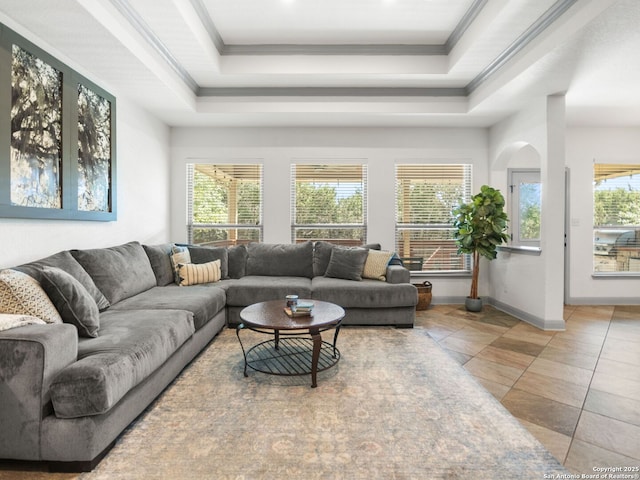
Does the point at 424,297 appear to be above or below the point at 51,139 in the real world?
below

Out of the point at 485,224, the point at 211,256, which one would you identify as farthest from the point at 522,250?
the point at 211,256

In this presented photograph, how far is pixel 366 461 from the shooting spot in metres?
1.70

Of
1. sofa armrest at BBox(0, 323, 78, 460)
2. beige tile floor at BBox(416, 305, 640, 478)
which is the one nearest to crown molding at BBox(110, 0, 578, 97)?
sofa armrest at BBox(0, 323, 78, 460)

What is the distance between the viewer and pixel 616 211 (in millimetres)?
5379

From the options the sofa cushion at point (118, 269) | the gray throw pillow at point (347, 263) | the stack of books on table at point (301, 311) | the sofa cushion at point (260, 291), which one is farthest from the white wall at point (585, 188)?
the sofa cushion at point (118, 269)

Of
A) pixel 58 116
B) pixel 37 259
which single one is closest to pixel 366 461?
pixel 37 259

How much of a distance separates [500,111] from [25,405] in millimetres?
5210

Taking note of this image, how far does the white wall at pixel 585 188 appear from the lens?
17.3 feet

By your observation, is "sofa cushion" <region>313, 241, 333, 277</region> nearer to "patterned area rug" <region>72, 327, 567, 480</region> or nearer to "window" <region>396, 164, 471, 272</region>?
"window" <region>396, 164, 471, 272</region>

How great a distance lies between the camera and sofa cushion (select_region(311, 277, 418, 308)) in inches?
154

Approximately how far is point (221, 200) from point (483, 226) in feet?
12.2

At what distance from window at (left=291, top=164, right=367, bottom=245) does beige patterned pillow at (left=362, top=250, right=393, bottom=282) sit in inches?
36.7

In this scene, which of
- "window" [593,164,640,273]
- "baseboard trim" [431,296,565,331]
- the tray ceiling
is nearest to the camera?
the tray ceiling

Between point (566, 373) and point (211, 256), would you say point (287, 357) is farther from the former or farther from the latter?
point (566, 373)
